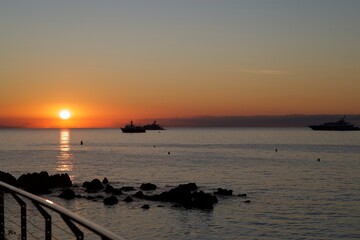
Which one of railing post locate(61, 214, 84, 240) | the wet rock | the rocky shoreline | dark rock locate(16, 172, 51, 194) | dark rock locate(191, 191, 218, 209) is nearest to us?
railing post locate(61, 214, 84, 240)

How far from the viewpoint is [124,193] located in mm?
47562

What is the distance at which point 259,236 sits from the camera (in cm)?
2761

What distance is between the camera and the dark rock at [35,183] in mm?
49812

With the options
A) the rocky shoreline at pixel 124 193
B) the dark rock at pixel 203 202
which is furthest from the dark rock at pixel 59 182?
the dark rock at pixel 203 202

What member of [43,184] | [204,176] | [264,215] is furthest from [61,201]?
[204,176]

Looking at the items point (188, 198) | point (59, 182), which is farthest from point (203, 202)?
point (59, 182)

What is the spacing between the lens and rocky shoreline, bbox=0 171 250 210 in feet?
130

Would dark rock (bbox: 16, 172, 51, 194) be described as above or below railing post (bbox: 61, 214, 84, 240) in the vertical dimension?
below

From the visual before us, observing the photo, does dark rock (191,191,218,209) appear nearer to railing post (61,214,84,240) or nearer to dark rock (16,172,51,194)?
dark rock (16,172,51,194)

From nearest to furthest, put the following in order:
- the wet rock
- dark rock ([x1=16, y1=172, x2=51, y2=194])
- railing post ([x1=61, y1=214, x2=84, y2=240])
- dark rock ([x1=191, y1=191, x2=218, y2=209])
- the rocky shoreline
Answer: railing post ([x1=61, y1=214, x2=84, y2=240]) < dark rock ([x1=191, y1=191, x2=218, y2=209]) < the wet rock < the rocky shoreline < dark rock ([x1=16, y1=172, x2=51, y2=194])

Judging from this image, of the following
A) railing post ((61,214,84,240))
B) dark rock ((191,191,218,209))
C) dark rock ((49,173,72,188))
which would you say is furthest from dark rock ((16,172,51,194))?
railing post ((61,214,84,240))

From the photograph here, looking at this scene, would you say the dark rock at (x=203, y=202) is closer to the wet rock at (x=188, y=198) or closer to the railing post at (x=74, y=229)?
the wet rock at (x=188, y=198)

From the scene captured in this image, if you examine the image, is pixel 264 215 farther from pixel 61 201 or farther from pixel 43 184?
pixel 43 184

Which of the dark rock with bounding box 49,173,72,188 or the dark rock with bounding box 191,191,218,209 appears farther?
the dark rock with bounding box 49,173,72,188
